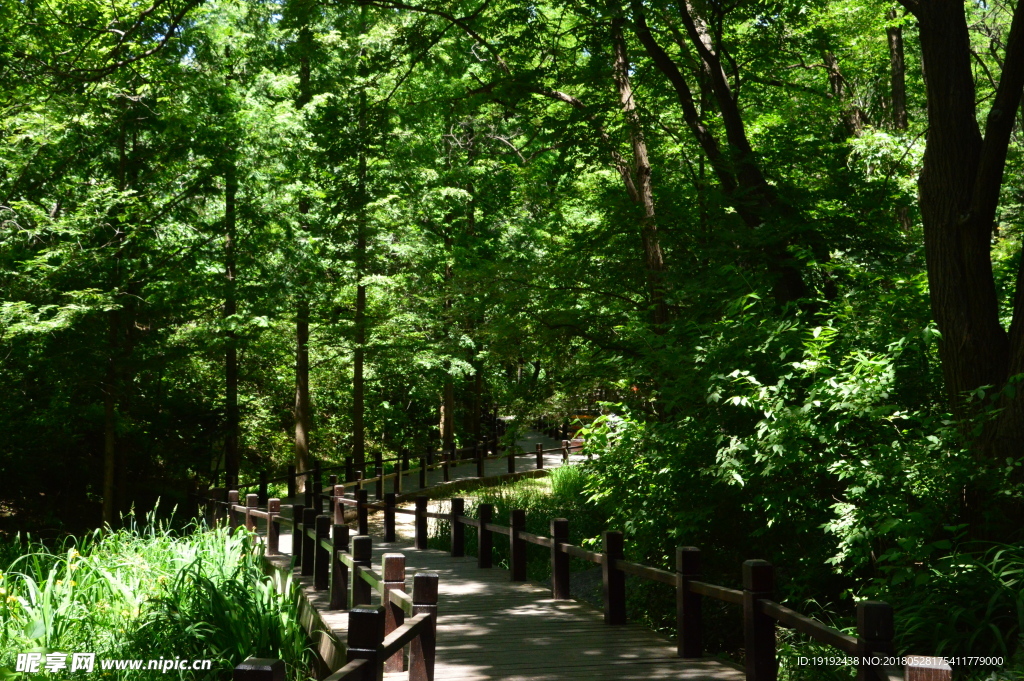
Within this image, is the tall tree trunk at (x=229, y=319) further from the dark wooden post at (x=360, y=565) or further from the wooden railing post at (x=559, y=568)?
the dark wooden post at (x=360, y=565)

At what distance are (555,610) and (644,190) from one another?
6.63 m

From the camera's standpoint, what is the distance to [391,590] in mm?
5574

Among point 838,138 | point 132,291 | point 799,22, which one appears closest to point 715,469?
point 838,138

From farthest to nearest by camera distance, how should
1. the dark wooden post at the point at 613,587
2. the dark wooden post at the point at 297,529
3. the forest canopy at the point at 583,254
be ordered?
the dark wooden post at the point at 297,529 < the dark wooden post at the point at 613,587 < the forest canopy at the point at 583,254

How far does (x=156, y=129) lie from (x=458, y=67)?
545 cm

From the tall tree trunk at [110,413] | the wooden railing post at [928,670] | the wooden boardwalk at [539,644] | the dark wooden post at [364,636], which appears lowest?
the wooden boardwalk at [539,644]

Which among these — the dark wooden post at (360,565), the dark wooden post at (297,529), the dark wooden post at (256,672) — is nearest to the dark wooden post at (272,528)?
the dark wooden post at (297,529)

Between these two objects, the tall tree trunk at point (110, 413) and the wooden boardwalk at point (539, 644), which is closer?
the wooden boardwalk at point (539, 644)

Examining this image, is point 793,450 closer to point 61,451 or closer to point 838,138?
point 838,138

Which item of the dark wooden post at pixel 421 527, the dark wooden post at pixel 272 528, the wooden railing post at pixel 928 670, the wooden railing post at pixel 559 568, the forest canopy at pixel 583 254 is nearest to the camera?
the wooden railing post at pixel 928 670

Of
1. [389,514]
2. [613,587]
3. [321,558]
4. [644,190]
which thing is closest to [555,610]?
[613,587]

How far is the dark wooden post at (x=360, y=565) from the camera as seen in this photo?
690cm

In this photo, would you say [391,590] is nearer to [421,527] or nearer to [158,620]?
[158,620]

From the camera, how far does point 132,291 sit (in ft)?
50.4
